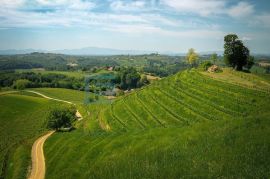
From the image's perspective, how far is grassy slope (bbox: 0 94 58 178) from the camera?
55644mm

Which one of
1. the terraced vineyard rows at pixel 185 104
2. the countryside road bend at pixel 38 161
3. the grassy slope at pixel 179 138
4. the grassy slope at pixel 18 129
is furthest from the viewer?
the terraced vineyard rows at pixel 185 104

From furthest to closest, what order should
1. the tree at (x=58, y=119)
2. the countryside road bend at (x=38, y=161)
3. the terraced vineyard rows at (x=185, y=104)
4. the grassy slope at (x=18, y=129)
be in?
the tree at (x=58, y=119) → the terraced vineyard rows at (x=185, y=104) → the grassy slope at (x=18, y=129) → the countryside road bend at (x=38, y=161)

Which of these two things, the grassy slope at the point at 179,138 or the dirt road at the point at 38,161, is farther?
the dirt road at the point at 38,161

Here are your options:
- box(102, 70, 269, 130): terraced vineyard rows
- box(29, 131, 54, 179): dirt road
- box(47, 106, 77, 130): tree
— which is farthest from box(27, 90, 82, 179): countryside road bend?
box(102, 70, 269, 130): terraced vineyard rows

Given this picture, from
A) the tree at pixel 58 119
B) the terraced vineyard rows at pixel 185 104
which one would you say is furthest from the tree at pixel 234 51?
the tree at pixel 58 119

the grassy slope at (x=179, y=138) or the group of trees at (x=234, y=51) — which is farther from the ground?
the group of trees at (x=234, y=51)

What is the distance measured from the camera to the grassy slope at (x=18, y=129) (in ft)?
183

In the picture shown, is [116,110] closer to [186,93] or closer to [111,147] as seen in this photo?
[186,93]

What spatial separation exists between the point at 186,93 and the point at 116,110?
22.6 metres

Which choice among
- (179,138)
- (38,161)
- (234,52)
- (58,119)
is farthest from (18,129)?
(179,138)

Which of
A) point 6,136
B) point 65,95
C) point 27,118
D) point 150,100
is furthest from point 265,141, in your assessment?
point 65,95

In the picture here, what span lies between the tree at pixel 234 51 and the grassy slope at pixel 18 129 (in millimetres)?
60400

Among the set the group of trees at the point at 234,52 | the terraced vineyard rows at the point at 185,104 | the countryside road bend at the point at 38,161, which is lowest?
the countryside road bend at the point at 38,161

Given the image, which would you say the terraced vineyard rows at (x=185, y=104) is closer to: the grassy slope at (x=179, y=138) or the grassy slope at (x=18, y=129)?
the grassy slope at (x=179, y=138)
